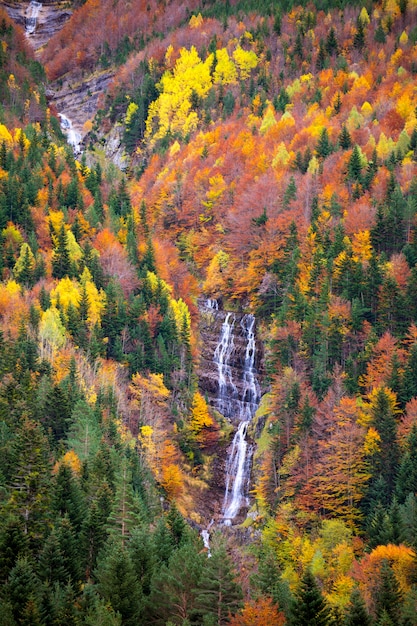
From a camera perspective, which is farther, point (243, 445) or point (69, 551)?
point (243, 445)

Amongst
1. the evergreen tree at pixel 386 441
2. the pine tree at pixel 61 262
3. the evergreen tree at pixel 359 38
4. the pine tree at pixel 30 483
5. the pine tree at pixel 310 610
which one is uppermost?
the evergreen tree at pixel 359 38

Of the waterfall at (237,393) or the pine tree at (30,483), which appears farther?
the waterfall at (237,393)

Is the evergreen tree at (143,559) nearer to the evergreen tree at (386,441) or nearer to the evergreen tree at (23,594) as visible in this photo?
the evergreen tree at (23,594)

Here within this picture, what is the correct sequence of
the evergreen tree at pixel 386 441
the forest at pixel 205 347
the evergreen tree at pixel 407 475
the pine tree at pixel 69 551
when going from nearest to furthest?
the forest at pixel 205 347, the pine tree at pixel 69 551, the evergreen tree at pixel 407 475, the evergreen tree at pixel 386 441

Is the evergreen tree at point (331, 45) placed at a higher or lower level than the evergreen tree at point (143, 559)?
higher

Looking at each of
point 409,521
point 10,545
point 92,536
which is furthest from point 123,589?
point 409,521

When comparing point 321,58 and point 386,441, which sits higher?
point 321,58

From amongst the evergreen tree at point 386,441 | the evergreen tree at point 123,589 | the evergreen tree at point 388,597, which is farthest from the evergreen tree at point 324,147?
the evergreen tree at point 123,589

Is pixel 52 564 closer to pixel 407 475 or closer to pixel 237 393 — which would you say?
pixel 407 475
